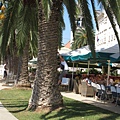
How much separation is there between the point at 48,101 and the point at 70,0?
390cm

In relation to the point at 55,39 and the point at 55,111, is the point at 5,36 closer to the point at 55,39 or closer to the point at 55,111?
the point at 55,39

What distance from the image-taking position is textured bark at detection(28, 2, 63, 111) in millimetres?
9898

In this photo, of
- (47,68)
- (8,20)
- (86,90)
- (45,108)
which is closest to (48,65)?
(47,68)

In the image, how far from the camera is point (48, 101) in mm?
9836

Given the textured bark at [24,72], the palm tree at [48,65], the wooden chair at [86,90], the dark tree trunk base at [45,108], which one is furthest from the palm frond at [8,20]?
the textured bark at [24,72]

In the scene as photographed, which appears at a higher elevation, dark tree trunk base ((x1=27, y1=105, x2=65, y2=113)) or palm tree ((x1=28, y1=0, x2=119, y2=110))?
palm tree ((x1=28, y1=0, x2=119, y2=110))

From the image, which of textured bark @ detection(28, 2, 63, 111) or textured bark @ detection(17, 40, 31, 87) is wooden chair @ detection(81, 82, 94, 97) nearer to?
textured bark @ detection(17, 40, 31, 87)

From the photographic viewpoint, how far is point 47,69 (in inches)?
393

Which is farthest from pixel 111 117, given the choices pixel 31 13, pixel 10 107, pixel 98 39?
pixel 98 39

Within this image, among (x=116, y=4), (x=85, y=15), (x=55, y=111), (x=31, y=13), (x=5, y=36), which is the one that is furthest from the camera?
(x=31, y=13)

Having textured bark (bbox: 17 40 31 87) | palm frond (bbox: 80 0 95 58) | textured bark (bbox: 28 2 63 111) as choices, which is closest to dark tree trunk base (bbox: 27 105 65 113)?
textured bark (bbox: 28 2 63 111)

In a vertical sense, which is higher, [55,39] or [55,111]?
[55,39]

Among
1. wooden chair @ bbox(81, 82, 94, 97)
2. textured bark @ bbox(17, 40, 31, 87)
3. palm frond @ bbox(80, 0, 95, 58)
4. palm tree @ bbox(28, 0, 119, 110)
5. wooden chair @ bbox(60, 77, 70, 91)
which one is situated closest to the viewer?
palm tree @ bbox(28, 0, 119, 110)

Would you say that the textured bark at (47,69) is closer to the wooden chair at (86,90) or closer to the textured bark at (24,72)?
Answer: the wooden chair at (86,90)
